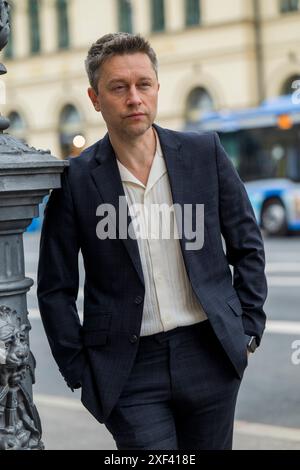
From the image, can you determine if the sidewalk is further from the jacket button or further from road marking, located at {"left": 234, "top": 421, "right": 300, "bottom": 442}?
the jacket button

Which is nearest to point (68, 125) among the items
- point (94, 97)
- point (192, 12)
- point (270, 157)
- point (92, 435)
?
point (192, 12)

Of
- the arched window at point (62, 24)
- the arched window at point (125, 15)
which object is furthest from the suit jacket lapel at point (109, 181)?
the arched window at point (62, 24)

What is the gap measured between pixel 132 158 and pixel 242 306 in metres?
0.57

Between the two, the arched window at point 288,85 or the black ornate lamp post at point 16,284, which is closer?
the black ornate lamp post at point 16,284

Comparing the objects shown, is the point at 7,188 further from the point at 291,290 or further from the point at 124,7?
the point at 124,7

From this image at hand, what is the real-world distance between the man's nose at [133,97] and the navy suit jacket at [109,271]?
0.67 ft

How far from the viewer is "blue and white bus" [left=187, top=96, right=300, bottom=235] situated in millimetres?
20125

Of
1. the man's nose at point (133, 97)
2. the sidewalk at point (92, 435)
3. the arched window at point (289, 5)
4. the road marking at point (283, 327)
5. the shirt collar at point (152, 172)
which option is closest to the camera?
the man's nose at point (133, 97)

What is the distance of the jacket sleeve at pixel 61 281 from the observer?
300cm

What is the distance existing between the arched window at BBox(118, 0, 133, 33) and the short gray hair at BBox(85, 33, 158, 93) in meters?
33.9

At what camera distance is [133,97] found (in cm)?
293

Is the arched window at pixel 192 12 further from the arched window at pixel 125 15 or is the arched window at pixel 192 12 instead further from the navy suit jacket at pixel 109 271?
the navy suit jacket at pixel 109 271

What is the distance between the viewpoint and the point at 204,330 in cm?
303
